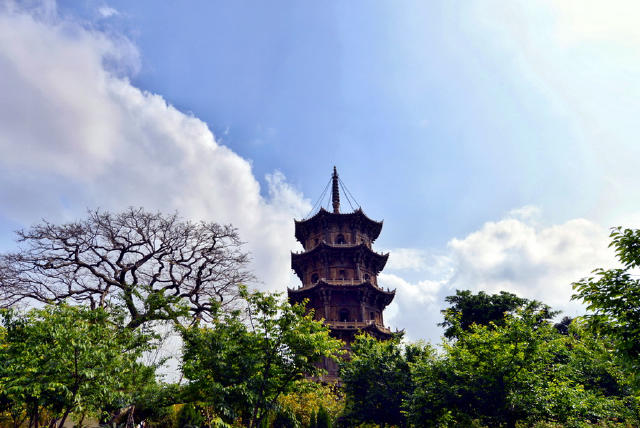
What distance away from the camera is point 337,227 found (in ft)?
128

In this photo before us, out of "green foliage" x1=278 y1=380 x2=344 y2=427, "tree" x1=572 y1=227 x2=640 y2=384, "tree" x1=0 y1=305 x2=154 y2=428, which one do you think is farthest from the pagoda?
"tree" x1=572 y1=227 x2=640 y2=384

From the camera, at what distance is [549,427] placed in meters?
14.5

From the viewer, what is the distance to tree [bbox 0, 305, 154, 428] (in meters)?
10.2

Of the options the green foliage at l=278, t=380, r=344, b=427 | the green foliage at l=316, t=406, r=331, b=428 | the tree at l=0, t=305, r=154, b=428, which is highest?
the tree at l=0, t=305, r=154, b=428

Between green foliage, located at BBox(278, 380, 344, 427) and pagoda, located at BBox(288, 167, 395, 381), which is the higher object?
pagoda, located at BBox(288, 167, 395, 381)

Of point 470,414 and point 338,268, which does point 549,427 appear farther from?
point 338,268

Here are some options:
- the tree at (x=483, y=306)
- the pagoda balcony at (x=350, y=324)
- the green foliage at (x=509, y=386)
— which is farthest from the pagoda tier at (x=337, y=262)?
the green foliage at (x=509, y=386)

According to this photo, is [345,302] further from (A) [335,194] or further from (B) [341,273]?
(A) [335,194]

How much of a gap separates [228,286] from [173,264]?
3.19m

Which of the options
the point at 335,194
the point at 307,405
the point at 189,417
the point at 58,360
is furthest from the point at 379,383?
the point at 335,194

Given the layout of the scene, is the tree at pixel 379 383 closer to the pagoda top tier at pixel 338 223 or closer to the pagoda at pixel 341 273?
the pagoda at pixel 341 273

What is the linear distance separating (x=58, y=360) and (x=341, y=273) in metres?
27.5

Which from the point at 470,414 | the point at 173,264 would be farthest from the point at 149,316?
the point at 470,414

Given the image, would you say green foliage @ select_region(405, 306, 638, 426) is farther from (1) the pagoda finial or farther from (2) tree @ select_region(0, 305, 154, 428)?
(1) the pagoda finial
